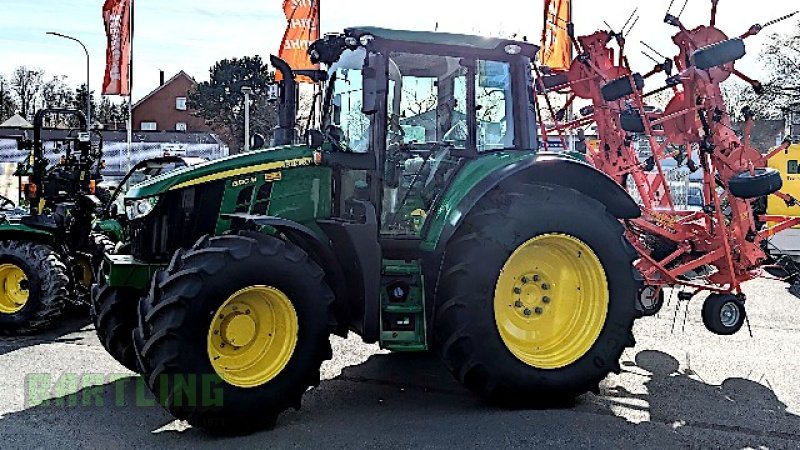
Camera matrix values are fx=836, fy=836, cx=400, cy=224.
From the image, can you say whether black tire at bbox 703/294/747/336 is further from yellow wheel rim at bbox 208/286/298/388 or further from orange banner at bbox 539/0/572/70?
orange banner at bbox 539/0/572/70

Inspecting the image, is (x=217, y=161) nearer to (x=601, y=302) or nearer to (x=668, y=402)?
(x=601, y=302)

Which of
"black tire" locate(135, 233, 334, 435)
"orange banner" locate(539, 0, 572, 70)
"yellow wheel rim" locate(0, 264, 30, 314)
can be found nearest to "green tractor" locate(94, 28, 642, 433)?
"black tire" locate(135, 233, 334, 435)

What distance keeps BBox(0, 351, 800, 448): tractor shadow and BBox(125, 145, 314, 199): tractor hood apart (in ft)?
4.71

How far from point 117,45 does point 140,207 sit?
46.7 ft

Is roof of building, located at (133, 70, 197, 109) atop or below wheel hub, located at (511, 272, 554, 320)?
atop

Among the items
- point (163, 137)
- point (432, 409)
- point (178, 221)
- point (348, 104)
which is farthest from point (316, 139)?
point (163, 137)

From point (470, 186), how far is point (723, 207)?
3.22 metres

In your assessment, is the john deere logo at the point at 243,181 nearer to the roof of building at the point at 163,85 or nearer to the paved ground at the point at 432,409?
the paved ground at the point at 432,409

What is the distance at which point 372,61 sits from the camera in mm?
5305

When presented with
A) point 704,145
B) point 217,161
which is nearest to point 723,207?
point 704,145

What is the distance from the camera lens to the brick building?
205 feet

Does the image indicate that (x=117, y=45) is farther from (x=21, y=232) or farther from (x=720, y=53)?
(x=720, y=53)
